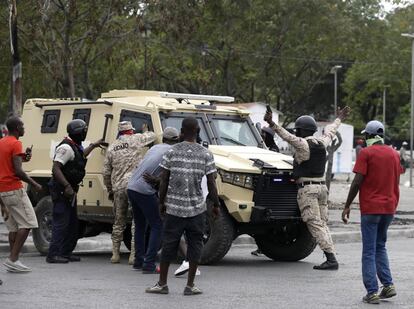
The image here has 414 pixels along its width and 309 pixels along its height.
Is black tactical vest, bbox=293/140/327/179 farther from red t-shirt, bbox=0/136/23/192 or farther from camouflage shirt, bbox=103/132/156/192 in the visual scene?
red t-shirt, bbox=0/136/23/192

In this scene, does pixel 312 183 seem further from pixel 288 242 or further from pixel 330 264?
pixel 288 242

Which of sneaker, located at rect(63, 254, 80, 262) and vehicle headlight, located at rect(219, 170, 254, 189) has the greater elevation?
vehicle headlight, located at rect(219, 170, 254, 189)

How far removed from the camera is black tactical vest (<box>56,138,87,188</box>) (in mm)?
12844

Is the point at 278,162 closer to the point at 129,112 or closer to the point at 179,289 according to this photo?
the point at 129,112

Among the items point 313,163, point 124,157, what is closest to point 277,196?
point 313,163

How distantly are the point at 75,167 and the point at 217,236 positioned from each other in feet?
6.59

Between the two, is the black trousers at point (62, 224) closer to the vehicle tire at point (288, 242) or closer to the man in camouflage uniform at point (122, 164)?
the man in camouflage uniform at point (122, 164)

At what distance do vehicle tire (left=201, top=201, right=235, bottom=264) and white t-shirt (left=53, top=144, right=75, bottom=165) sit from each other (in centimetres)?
185

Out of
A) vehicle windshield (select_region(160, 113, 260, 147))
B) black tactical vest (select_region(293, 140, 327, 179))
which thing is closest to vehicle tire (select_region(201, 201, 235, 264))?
black tactical vest (select_region(293, 140, 327, 179))

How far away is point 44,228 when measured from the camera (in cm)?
1438

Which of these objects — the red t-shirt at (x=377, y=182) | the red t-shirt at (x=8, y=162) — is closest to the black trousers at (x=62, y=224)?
the red t-shirt at (x=8, y=162)

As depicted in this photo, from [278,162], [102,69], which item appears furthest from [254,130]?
[102,69]

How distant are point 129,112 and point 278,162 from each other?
2224mm

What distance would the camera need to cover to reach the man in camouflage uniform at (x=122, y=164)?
13.0 meters
